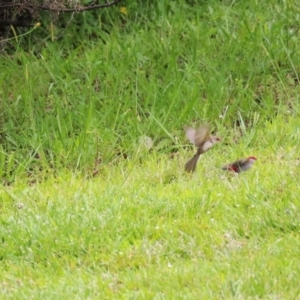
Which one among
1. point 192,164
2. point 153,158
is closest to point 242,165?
point 192,164

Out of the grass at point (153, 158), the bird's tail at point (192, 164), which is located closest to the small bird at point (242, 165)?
the grass at point (153, 158)

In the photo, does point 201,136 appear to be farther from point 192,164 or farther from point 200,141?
point 192,164

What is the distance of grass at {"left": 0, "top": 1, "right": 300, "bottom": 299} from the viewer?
173 inches

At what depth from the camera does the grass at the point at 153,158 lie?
4387 millimetres

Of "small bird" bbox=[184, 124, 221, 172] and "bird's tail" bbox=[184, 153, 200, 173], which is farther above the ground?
"small bird" bbox=[184, 124, 221, 172]

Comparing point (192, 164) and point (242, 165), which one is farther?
point (192, 164)

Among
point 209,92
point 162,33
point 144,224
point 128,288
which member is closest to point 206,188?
point 144,224

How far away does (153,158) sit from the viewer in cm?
653

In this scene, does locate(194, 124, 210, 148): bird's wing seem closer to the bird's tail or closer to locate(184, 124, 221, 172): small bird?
locate(184, 124, 221, 172): small bird

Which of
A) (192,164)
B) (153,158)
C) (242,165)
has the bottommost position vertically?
(153,158)

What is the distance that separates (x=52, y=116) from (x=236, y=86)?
63.2 inches

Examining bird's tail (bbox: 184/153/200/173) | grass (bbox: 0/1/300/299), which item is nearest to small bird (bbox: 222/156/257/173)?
grass (bbox: 0/1/300/299)

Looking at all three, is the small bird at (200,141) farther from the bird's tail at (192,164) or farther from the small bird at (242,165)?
the small bird at (242,165)

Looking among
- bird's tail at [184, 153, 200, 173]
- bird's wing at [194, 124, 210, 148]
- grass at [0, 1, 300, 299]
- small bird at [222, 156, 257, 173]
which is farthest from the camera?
bird's wing at [194, 124, 210, 148]
